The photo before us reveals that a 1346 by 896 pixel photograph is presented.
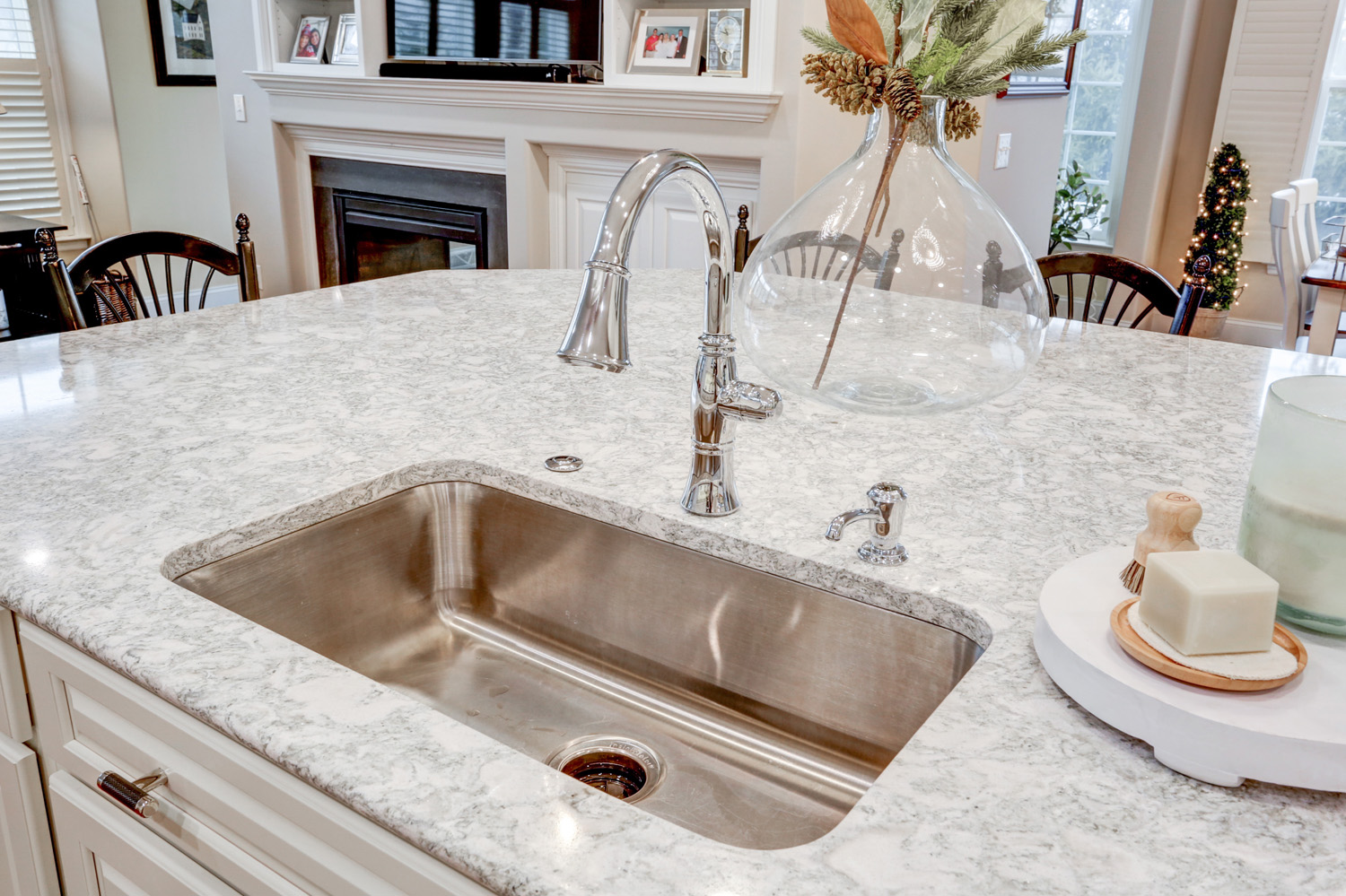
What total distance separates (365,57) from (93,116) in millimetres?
2112

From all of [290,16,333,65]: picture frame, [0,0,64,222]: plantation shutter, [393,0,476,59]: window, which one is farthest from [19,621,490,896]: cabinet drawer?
[0,0,64,222]: plantation shutter

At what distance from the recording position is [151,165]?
550cm

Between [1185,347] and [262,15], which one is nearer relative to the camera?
[1185,347]

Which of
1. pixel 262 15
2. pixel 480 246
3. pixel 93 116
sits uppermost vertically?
pixel 262 15

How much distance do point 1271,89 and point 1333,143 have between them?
1.46ft

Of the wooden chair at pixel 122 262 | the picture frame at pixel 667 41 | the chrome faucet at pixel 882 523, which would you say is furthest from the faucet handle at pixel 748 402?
the picture frame at pixel 667 41

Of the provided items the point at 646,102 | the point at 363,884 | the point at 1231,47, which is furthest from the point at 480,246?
the point at 1231,47

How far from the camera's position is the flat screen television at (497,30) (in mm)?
3418

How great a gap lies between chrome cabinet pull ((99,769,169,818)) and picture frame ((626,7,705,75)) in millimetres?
2904

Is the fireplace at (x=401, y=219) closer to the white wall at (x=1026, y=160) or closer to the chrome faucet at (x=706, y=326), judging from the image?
the white wall at (x=1026, y=160)

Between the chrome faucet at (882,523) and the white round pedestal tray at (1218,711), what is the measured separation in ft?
0.65

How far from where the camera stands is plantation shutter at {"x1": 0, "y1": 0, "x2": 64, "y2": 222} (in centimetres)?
477

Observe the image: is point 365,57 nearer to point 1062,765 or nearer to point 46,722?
point 46,722

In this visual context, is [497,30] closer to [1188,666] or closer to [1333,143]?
[1188,666]
